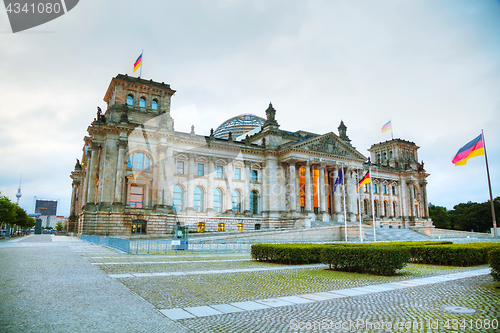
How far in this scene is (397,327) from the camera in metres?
7.11

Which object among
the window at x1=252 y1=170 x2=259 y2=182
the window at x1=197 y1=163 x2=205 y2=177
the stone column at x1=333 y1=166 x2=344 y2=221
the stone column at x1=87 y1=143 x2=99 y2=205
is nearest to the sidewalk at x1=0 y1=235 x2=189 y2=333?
the stone column at x1=87 y1=143 x2=99 y2=205

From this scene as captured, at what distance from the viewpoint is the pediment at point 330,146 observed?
2470 inches

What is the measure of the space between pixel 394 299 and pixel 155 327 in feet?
22.7

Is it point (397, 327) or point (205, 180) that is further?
point (205, 180)

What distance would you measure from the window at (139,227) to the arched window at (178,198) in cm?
603

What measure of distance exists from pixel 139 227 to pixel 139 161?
9.74m

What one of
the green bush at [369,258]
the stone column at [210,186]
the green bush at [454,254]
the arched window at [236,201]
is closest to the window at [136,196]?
the stone column at [210,186]

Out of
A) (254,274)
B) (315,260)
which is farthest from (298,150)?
(254,274)

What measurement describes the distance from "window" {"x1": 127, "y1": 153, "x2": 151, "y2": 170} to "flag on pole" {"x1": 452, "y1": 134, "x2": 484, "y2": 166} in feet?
130

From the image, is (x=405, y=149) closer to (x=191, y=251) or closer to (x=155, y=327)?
(x=191, y=251)

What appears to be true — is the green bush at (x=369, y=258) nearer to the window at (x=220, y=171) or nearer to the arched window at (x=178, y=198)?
the arched window at (x=178, y=198)

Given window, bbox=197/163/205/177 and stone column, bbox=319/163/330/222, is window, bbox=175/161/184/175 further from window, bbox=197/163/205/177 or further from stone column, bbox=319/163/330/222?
stone column, bbox=319/163/330/222

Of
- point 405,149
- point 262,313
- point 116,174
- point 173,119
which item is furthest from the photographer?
point 405,149
